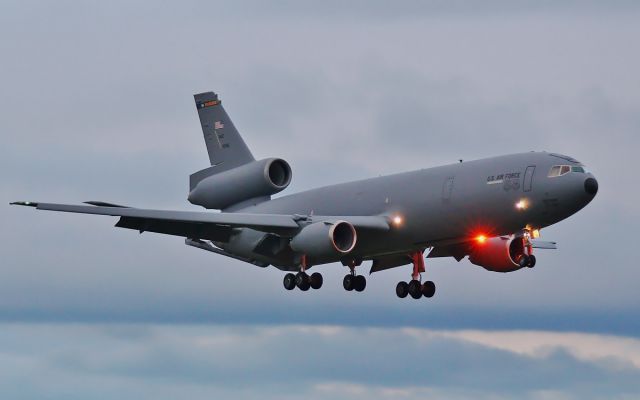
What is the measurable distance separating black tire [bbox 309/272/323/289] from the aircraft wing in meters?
2.17

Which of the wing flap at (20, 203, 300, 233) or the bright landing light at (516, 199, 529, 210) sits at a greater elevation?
the bright landing light at (516, 199, 529, 210)

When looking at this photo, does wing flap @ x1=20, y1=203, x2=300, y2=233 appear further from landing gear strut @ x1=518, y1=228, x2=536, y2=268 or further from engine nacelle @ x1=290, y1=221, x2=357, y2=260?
landing gear strut @ x1=518, y1=228, x2=536, y2=268

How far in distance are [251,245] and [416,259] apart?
763cm

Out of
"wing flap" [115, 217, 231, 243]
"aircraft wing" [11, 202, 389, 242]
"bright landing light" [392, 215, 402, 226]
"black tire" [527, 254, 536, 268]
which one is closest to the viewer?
"black tire" [527, 254, 536, 268]

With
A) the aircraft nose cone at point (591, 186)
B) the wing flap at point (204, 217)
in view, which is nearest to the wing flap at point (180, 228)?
the wing flap at point (204, 217)

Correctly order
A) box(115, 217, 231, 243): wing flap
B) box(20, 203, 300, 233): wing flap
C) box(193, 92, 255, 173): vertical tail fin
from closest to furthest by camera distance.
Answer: box(20, 203, 300, 233): wing flap < box(115, 217, 231, 243): wing flap < box(193, 92, 255, 173): vertical tail fin

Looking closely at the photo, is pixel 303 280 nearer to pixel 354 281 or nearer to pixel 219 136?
pixel 354 281

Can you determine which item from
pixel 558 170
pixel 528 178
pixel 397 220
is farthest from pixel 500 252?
pixel 558 170

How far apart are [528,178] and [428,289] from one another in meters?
9.88

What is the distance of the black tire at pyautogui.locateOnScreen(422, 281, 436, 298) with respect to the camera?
78312mm

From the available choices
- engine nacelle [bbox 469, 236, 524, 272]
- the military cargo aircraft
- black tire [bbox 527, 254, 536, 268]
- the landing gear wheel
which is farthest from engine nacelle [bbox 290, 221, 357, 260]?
engine nacelle [bbox 469, 236, 524, 272]

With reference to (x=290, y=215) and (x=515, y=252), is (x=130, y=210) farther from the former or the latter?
(x=515, y=252)

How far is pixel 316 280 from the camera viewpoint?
254 ft

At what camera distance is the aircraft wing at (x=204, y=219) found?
74.7m
